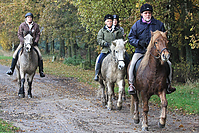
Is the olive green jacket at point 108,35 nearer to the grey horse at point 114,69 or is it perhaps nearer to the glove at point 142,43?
the grey horse at point 114,69

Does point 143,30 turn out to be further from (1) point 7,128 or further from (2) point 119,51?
(1) point 7,128

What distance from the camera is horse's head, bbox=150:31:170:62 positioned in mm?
6137

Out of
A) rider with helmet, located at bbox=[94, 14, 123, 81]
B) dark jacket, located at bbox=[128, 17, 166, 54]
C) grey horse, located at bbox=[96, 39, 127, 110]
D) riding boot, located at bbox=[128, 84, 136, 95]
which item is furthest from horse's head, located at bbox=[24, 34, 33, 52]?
riding boot, located at bbox=[128, 84, 136, 95]

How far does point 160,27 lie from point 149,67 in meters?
1.26

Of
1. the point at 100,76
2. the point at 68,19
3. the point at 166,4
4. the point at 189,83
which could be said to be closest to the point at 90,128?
the point at 100,76

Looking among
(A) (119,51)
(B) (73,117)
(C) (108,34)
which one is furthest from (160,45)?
(C) (108,34)

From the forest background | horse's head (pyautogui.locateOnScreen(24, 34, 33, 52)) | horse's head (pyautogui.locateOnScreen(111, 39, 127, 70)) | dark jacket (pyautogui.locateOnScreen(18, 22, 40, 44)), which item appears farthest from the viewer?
the forest background

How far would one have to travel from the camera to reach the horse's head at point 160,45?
6.14 m

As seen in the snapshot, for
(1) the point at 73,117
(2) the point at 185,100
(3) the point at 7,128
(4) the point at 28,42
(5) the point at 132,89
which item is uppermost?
(4) the point at 28,42

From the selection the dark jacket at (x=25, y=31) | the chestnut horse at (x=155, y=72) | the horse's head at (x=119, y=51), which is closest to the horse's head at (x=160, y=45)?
the chestnut horse at (x=155, y=72)

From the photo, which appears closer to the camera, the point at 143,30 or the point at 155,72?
the point at 155,72

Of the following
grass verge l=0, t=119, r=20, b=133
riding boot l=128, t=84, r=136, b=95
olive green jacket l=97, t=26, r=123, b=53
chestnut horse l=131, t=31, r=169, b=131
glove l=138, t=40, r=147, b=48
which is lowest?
grass verge l=0, t=119, r=20, b=133

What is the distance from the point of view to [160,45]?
249 inches

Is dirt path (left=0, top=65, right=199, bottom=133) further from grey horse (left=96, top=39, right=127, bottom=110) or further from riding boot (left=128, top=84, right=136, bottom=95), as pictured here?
riding boot (left=128, top=84, right=136, bottom=95)
